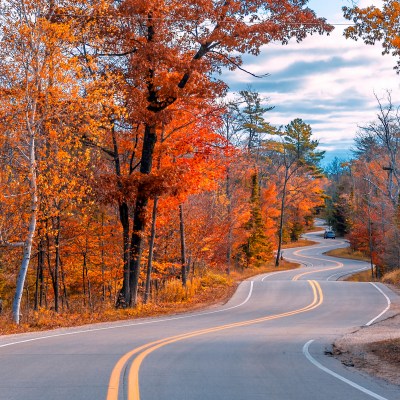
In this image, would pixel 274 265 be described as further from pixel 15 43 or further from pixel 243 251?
pixel 15 43

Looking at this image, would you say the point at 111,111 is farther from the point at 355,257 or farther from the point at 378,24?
the point at 355,257

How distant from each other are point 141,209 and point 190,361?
483 inches

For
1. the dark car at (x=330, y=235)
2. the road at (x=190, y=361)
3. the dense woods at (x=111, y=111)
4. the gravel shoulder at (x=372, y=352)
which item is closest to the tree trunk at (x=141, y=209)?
the dense woods at (x=111, y=111)

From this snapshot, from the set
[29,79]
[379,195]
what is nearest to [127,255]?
[29,79]

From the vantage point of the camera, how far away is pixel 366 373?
9.82m

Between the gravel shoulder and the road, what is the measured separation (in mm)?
393

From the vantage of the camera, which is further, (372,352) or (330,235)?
(330,235)

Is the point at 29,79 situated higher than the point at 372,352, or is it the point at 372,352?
the point at 29,79

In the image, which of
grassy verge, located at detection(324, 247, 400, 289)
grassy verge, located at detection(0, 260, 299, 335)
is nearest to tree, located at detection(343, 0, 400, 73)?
grassy verge, located at detection(0, 260, 299, 335)

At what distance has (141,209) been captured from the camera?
22.2 meters

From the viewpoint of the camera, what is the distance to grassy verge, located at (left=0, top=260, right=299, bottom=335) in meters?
17.0

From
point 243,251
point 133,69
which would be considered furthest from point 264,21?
point 243,251

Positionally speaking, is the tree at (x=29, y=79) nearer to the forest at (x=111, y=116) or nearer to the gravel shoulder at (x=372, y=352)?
the forest at (x=111, y=116)

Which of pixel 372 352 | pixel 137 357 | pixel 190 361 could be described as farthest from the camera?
pixel 372 352
